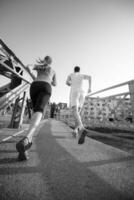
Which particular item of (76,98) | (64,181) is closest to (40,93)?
(64,181)

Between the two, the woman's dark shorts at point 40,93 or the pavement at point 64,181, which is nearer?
the pavement at point 64,181

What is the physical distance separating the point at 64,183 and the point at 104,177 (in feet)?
1.56

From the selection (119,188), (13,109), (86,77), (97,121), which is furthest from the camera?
(97,121)

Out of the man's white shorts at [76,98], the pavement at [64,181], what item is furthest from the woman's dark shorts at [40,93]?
the man's white shorts at [76,98]

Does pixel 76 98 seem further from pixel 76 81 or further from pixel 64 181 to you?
pixel 64 181

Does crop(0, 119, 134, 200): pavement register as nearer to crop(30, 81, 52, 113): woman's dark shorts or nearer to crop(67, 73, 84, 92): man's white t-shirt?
crop(30, 81, 52, 113): woman's dark shorts

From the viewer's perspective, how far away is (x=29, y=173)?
1219 millimetres

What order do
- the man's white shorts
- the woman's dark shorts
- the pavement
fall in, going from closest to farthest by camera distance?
the pavement → the woman's dark shorts → the man's white shorts

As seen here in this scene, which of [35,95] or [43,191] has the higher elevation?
[35,95]

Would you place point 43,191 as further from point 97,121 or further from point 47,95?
point 97,121

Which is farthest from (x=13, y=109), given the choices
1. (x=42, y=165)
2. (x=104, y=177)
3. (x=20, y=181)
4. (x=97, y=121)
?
(x=97, y=121)

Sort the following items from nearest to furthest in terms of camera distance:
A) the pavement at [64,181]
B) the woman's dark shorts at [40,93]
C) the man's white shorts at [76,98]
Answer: the pavement at [64,181]
the woman's dark shorts at [40,93]
the man's white shorts at [76,98]

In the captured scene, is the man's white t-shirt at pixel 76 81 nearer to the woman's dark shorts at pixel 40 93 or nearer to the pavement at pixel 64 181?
the woman's dark shorts at pixel 40 93

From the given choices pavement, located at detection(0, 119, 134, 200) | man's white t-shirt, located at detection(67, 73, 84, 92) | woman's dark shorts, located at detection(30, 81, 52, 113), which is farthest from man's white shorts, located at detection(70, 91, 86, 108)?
pavement, located at detection(0, 119, 134, 200)
